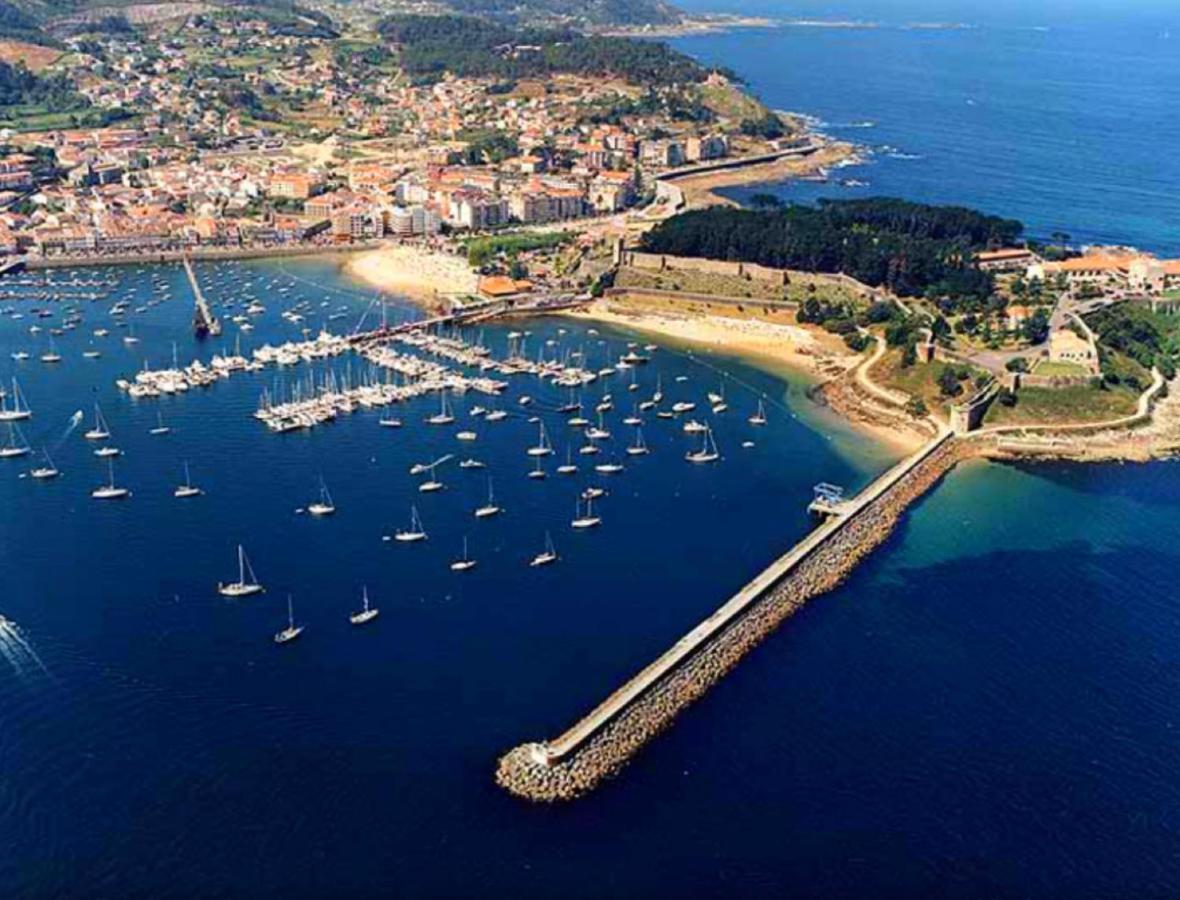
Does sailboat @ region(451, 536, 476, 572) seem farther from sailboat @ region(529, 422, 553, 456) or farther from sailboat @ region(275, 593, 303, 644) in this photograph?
sailboat @ region(529, 422, 553, 456)

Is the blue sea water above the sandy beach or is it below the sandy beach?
above

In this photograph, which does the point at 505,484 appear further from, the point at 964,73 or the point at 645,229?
the point at 964,73

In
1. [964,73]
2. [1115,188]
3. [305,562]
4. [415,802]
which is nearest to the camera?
[415,802]

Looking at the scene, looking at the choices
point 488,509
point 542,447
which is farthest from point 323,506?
point 542,447

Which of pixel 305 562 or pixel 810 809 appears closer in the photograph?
pixel 810 809

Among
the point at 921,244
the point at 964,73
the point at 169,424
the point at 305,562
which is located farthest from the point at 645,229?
the point at 964,73

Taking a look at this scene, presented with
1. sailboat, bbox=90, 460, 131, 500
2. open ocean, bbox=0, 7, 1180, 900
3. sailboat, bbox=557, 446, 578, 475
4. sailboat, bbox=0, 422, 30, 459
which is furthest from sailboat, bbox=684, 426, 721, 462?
sailboat, bbox=0, 422, 30, 459

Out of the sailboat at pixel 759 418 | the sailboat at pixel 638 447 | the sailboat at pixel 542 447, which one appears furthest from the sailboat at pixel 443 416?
the sailboat at pixel 759 418
